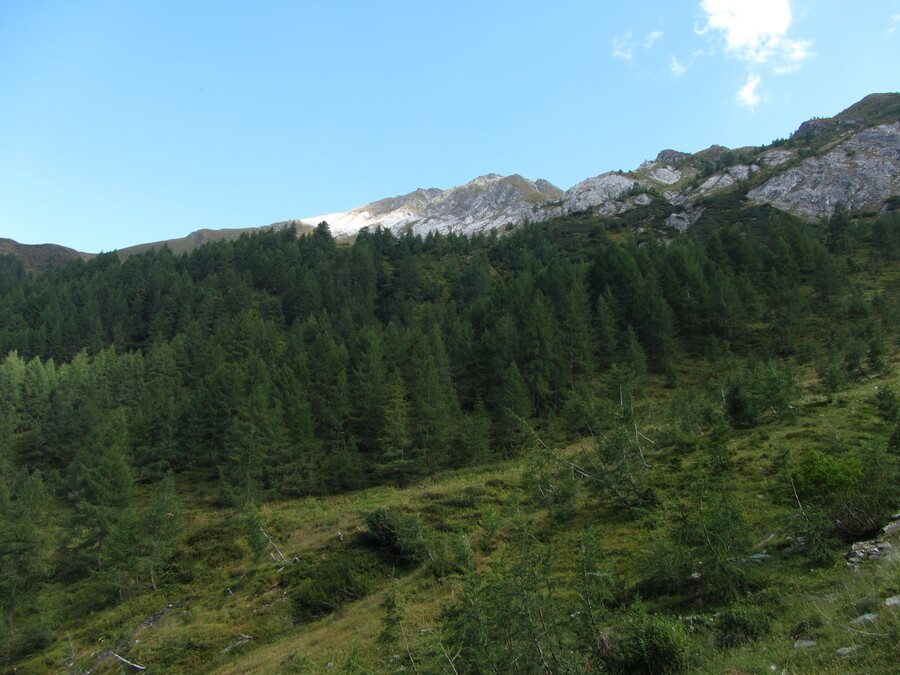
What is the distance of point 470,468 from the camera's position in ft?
144

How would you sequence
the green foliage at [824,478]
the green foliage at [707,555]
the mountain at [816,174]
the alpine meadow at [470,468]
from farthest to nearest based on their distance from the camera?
1. the mountain at [816,174]
2. the green foliage at [824,478]
3. the green foliage at [707,555]
4. the alpine meadow at [470,468]

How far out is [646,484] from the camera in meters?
21.3

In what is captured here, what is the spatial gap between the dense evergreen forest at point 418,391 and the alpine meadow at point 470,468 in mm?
283

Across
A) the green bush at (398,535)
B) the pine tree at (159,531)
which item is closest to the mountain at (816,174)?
the green bush at (398,535)

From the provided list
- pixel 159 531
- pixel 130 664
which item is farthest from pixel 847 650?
pixel 159 531

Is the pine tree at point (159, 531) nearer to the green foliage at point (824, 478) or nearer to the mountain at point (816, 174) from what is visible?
the green foliage at point (824, 478)

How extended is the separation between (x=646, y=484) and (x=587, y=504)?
4.19 metres

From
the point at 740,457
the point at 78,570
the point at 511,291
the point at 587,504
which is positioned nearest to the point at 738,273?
the point at 511,291

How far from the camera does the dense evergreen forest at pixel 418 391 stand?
877 inches

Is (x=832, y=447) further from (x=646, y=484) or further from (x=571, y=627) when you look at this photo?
(x=571, y=627)

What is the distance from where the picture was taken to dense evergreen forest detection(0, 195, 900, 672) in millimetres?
22266

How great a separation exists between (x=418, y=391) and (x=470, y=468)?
11.5m

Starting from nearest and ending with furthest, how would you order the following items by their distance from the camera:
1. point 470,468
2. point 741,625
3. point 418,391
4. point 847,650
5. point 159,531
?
point 847,650, point 741,625, point 159,531, point 470,468, point 418,391

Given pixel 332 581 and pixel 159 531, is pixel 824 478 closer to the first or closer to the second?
pixel 332 581
